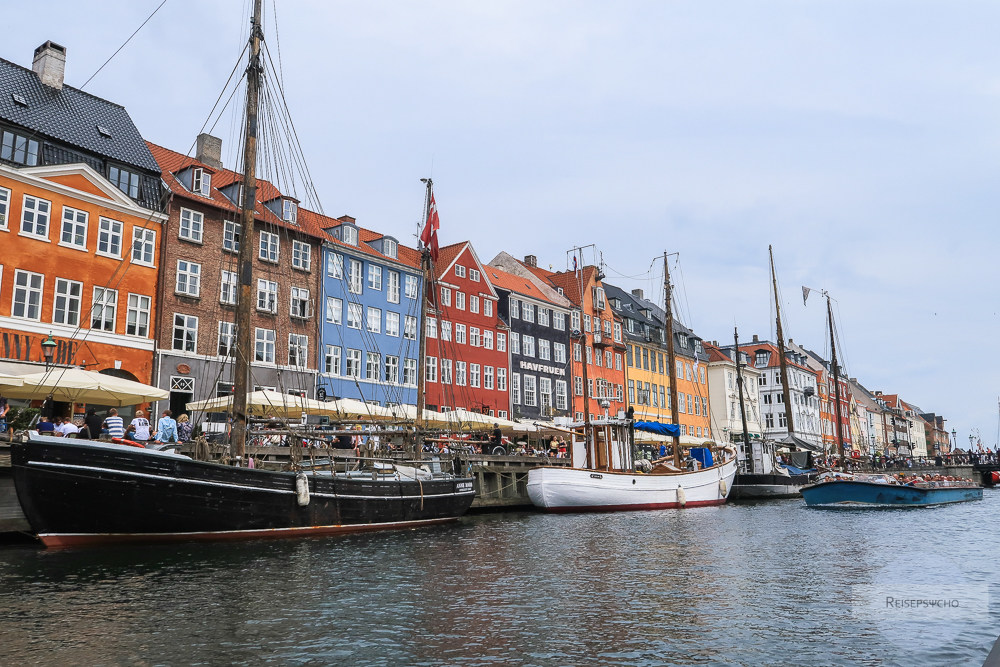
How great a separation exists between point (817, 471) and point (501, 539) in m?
39.8

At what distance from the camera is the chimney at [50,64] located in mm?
35531

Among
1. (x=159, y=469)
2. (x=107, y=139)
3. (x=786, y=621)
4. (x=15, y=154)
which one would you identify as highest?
(x=107, y=139)

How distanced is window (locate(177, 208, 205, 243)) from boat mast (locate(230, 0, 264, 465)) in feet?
52.1

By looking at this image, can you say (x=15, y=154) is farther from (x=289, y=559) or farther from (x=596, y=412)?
(x=596, y=412)

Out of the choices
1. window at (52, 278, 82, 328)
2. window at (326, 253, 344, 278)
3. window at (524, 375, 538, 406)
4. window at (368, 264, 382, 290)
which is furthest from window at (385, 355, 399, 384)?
window at (52, 278, 82, 328)

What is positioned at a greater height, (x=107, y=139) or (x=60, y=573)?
(x=107, y=139)

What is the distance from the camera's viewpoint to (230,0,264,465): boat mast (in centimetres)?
2166

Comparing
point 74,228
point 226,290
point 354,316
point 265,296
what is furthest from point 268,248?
point 74,228

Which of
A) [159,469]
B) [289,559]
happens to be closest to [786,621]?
[289,559]

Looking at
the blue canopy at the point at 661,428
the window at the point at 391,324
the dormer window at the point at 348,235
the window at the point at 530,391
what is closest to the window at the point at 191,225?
the dormer window at the point at 348,235

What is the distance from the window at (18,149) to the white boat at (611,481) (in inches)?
969

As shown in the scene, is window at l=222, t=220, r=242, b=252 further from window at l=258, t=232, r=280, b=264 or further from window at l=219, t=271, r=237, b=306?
window at l=258, t=232, r=280, b=264

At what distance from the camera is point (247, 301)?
74.5 ft

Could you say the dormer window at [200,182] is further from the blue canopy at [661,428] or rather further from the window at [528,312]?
the window at [528,312]
